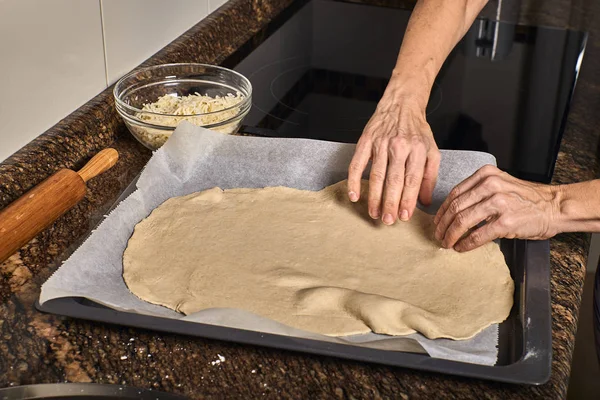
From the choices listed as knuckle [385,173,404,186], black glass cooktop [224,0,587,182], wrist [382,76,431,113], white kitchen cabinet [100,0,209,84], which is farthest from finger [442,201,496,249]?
white kitchen cabinet [100,0,209,84]

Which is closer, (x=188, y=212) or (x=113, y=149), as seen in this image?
(x=188, y=212)

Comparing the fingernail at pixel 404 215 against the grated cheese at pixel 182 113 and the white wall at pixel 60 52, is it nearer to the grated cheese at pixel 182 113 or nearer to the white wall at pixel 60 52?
the grated cheese at pixel 182 113

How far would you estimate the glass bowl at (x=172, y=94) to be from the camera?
1287 millimetres

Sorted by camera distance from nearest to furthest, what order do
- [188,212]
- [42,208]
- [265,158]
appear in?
[42,208], [188,212], [265,158]

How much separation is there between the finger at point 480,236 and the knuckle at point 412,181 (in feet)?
0.35

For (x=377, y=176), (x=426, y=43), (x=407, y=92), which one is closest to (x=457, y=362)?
(x=377, y=176)

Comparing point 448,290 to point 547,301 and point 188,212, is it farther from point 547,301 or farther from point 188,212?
point 188,212

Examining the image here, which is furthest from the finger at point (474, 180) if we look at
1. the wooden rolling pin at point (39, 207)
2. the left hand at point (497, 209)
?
the wooden rolling pin at point (39, 207)

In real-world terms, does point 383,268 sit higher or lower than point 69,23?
lower

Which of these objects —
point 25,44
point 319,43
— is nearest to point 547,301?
point 25,44

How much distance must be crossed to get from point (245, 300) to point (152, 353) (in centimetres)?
15

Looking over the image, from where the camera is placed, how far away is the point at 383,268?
108cm

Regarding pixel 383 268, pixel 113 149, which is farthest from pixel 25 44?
pixel 383 268

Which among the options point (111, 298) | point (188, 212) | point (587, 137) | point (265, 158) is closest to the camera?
point (111, 298)
